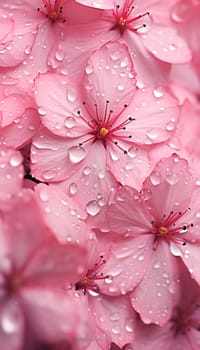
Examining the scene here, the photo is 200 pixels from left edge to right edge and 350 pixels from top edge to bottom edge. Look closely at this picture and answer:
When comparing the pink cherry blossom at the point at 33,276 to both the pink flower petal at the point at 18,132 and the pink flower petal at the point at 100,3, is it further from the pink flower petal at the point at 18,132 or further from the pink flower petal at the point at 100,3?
the pink flower petal at the point at 100,3

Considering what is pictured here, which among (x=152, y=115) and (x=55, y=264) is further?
(x=152, y=115)

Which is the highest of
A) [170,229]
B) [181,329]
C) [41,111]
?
[41,111]

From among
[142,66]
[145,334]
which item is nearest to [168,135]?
[142,66]

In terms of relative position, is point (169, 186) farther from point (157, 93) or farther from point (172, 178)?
point (157, 93)

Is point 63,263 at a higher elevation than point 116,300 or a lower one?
higher

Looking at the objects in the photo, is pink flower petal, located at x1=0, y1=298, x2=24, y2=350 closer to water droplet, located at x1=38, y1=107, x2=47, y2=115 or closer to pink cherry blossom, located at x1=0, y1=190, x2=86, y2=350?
pink cherry blossom, located at x1=0, y1=190, x2=86, y2=350

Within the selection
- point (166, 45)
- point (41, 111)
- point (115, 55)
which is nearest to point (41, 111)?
point (41, 111)

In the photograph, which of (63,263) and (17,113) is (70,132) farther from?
(63,263)
